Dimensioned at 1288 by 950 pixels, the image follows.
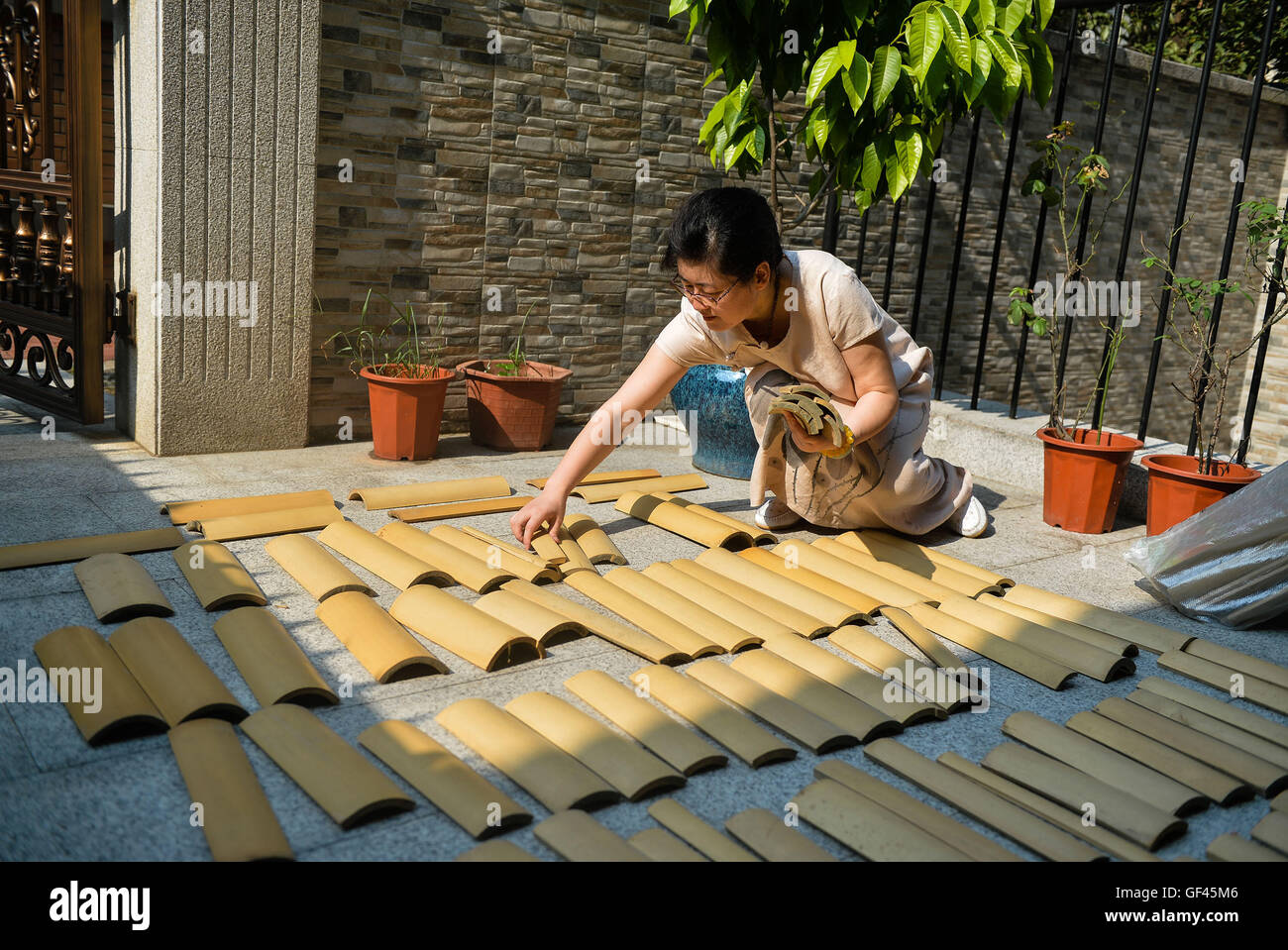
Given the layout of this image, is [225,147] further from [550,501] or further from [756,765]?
[756,765]

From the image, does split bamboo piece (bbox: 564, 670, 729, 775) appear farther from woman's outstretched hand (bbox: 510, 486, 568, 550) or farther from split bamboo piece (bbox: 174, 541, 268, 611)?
split bamboo piece (bbox: 174, 541, 268, 611)

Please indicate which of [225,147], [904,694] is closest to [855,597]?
[904,694]

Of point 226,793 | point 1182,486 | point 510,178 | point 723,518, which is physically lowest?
point 226,793

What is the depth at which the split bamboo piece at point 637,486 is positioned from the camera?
4004 mm

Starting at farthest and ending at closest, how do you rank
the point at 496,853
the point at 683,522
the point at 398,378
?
1. the point at 398,378
2. the point at 683,522
3. the point at 496,853

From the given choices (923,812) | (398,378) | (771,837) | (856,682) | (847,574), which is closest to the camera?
(771,837)

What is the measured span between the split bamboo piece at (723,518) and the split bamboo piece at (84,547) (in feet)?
5.48

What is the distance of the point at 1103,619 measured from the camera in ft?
9.74

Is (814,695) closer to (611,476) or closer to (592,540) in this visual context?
(592,540)

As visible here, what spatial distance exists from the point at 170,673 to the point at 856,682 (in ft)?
5.08

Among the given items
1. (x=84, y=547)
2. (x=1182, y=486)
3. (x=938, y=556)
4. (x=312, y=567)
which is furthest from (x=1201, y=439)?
(x=84, y=547)

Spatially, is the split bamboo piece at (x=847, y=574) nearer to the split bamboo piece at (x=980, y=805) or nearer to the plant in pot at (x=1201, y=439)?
the split bamboo piece at (x=980, y=805)

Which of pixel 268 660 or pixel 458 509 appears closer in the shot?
pixel 268 660
